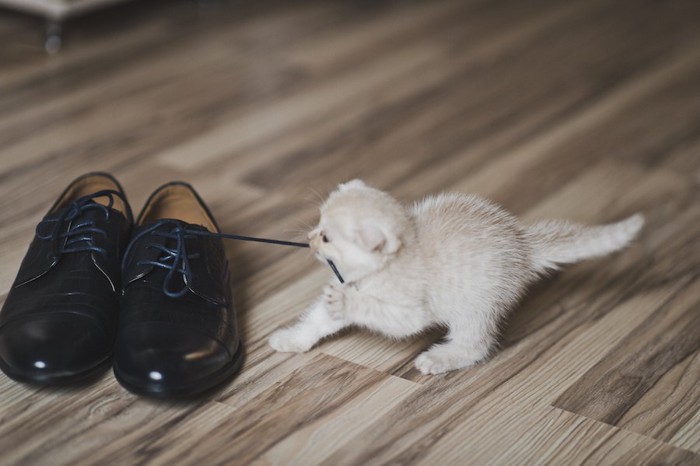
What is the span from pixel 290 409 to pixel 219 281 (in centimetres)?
25

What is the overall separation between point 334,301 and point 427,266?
148 millimetres

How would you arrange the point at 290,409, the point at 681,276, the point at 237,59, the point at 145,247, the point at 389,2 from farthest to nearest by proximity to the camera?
the point at 389,2 → the point at 237,59 → the point at 681,276 → the point at 145,247 → the point at 290,409

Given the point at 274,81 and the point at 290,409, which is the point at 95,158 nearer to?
the point at 274,81

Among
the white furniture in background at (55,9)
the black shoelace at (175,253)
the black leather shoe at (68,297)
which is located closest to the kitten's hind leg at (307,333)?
the black shoelace at (175,253)

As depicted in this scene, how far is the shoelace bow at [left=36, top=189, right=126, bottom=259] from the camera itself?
1332mm

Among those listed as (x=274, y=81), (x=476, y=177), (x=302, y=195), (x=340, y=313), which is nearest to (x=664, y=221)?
(x=476, y=177)

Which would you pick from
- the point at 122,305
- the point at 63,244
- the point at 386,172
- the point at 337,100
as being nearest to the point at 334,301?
the point at 122,305

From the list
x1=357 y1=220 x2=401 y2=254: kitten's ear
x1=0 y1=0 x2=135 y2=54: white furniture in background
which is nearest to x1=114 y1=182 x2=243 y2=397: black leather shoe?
x1=357 y1=220 x2=401 y2=254: kitten's ear

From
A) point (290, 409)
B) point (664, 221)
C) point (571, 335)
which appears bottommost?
point (290, 409)

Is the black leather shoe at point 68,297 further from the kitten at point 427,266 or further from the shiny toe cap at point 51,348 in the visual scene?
the kitten at point 427,266

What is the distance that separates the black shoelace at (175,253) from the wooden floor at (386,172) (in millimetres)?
170

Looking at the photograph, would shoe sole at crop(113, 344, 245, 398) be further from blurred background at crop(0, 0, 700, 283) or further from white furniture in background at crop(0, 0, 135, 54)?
white furniture in background at crop(0, 0, 135, 54)

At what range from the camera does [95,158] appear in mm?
2086

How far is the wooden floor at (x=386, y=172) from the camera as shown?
3.90 feet
